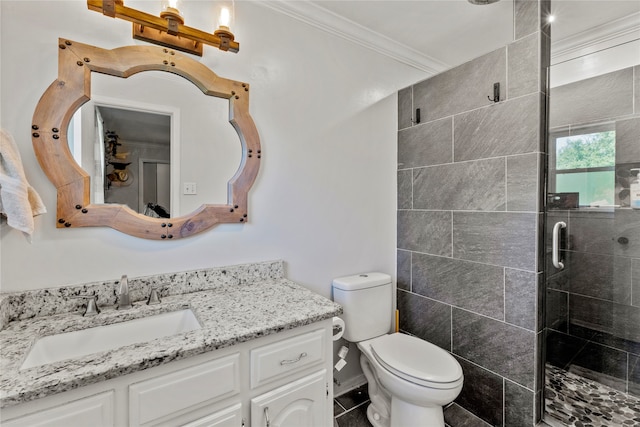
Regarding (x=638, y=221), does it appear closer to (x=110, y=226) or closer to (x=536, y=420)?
(x=536, y=420)

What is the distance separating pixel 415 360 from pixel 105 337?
144 cm

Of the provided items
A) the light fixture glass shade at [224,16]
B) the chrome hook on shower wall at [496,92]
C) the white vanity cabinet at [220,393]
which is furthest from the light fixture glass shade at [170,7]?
the chrome hook on shower wall at [496,92]

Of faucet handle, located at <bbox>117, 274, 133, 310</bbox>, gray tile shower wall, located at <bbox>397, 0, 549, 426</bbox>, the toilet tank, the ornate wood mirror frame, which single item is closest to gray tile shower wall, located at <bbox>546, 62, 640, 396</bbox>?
gray tile shower wall, located at <bbox>397, 0, 549, 426</bbox>

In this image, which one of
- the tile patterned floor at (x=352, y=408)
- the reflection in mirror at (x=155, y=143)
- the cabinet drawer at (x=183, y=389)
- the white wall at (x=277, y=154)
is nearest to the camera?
the cabinet drawer at (x=183, y=389)

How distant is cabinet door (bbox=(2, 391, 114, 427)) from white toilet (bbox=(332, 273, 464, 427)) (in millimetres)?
1164

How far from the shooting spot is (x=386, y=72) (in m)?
2.04

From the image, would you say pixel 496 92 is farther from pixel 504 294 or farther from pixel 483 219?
pixel 504 294

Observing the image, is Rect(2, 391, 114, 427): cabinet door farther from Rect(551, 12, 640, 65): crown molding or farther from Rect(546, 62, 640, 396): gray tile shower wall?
Rect(551, 12, 640, 65): crown molding

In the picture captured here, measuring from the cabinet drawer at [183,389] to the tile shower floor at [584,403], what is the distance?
161 cm

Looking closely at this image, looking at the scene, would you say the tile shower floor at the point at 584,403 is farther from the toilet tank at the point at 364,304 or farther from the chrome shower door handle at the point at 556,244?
the toilet tank at the point at 364,304

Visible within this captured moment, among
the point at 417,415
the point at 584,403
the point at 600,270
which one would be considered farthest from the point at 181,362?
the point at 600,270

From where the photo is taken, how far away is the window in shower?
157 cm

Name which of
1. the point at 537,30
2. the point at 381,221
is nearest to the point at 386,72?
the point at 537,30

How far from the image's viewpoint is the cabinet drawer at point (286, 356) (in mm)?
967
